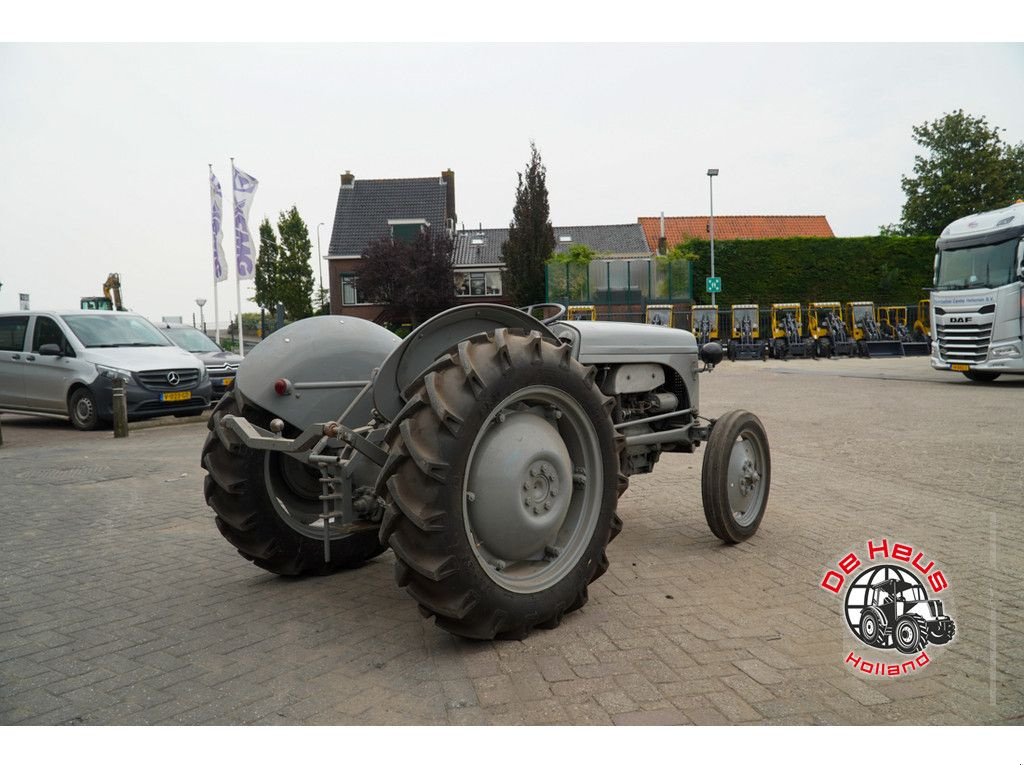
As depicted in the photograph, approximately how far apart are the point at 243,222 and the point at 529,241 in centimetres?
2166

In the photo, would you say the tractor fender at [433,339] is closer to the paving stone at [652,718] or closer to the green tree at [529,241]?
the paving stone at [652,718]

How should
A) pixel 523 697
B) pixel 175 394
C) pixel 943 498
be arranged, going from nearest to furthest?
pixel 523 697 < pixel 943 498 < pixel 175 394

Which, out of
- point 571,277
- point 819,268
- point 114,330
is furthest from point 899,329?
point 114,330

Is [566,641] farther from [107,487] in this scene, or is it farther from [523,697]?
[107,487]

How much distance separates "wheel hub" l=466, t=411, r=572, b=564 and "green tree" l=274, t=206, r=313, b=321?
5518cm

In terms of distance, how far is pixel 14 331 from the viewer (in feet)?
42.0

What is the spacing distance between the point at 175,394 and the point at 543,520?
34.3 feet

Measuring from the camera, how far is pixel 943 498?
5633mm

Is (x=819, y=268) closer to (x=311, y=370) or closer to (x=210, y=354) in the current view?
(x=210, y=354)

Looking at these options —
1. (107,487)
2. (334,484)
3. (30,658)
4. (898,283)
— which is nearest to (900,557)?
(334,484)

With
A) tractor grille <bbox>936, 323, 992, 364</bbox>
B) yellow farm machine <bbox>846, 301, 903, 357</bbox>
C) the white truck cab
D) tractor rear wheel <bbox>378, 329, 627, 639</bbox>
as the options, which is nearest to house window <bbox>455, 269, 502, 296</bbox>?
yellow farm machine <bbox>846, 301, 903, 357</bbox>

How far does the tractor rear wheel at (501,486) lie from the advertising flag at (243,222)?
1886 centimetres

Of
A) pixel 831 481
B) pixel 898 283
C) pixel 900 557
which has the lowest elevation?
pixel 831 481

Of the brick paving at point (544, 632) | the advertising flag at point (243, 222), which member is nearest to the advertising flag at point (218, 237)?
the advertising flag at point (243, 222)
